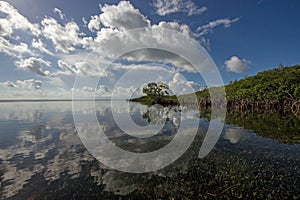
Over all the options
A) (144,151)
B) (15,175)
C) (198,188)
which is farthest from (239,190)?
(15,175)

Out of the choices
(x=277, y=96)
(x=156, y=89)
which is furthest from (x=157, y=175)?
(x=156, y=89)

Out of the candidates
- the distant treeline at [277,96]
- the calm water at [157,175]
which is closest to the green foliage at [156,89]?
the distant treeline at [277,96]

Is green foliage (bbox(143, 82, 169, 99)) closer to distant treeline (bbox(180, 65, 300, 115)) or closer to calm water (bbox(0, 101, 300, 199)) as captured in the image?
distant treeline (bbox(180, 65, 300, 115))

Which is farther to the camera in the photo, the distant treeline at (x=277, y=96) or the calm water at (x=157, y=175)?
the distant treeline at (x=277, y=96)

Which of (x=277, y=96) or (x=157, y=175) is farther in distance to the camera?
(x=277, y=96)

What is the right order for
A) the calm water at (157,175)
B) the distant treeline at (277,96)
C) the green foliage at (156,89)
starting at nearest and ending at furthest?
1. the calm water at (157,175)
2. the distant treeline at (277,96)
3. the green foliage at (156,89)

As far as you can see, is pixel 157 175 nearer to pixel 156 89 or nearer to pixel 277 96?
pixel 277 96

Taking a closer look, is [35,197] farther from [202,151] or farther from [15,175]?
[202,151]

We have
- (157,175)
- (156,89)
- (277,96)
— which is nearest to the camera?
(157,175)

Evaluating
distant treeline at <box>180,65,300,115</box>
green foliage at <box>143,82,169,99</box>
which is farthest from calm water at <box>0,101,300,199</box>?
green foliage at <box>143,82,169,99</box>

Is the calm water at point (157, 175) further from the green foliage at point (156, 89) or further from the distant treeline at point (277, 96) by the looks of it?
the green foliage at point (156, 89)

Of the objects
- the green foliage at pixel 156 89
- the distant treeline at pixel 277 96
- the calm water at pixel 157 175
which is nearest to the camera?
the calm water at pixel 157 175

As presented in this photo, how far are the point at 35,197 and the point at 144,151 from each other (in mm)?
7753

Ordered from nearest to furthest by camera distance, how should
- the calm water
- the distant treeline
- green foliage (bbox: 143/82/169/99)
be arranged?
the calm water → the distant treeline → green foliage (bbox: 143/82/169/99)
